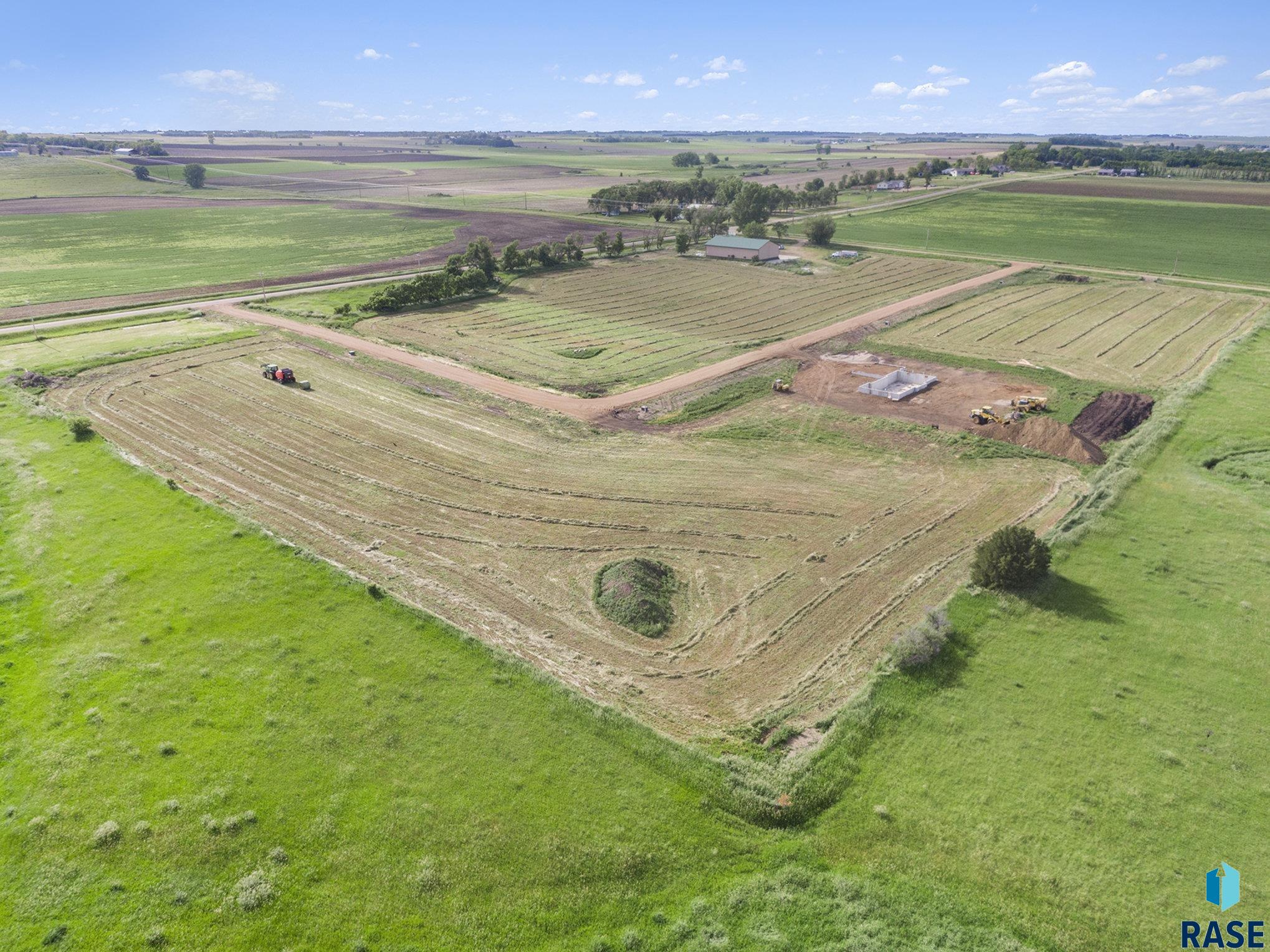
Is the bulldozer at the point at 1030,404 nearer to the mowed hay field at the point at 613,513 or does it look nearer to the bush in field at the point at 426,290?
the mowed hay field at the point at 613,513

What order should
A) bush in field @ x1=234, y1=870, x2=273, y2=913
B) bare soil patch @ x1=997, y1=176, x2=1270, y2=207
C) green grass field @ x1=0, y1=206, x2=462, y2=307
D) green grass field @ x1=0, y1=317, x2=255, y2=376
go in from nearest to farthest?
bush in field @ x1=234, y1=870, x2=273, y2=913
green grass field @ x1=0, y1=317, x2=255, y2=376
green grass field @ x1=0, y1=206, x2=462, y2=307
bare soil patch @ x1=997, y1=176, x2=1270, y2=207

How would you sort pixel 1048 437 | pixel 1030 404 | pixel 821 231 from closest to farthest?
1. pixel 1048 437
2. pixel 1030 404
3. pixel 821 231

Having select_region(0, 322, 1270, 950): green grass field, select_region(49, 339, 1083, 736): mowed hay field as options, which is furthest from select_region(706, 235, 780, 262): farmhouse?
select_region(0, 322, 1270, 950): green grass field

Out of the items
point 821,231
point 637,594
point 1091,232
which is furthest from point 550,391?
point 1091,232

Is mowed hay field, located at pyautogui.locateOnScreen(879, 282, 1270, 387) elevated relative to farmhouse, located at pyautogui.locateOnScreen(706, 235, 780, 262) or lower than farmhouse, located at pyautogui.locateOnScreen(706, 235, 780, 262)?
lower

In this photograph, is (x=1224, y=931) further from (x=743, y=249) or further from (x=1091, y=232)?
(x=1091, y=232)

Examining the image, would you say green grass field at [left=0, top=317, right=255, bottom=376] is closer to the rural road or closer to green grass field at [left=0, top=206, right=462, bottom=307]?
the rural road
